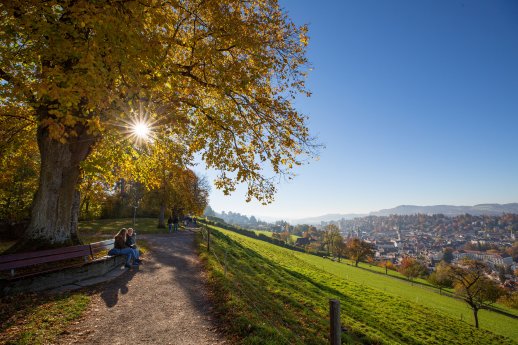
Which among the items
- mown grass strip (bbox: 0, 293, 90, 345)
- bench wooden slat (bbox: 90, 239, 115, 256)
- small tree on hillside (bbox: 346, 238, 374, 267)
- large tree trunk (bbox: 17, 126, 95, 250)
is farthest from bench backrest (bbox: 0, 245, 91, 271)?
small tree on hillside (bbox: 346, 238, 374, 267)

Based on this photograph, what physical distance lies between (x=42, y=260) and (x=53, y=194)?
3.03 meters

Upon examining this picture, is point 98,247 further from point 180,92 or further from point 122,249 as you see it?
point 180,92

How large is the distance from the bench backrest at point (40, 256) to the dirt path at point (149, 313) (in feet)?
7.05

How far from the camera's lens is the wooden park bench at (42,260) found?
9.65 m

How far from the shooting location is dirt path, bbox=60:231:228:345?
7.14 m

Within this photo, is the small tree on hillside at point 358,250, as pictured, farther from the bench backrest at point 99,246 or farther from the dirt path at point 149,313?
the bench backrest at point 99,246

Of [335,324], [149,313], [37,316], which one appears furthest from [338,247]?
[335,324]

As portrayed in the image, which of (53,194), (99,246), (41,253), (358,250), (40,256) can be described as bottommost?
(358,250)

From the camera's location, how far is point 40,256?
10.6 metres

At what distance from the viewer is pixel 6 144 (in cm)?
1453

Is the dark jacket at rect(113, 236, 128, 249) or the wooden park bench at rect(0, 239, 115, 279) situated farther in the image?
the dark jacket at rect(113, 236, 128, 249)

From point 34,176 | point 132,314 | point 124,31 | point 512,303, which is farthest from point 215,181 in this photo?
point 512,303

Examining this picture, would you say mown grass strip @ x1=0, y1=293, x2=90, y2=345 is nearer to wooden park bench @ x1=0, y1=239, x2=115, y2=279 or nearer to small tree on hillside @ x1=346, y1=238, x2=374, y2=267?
wooden park bench @ x1=0, y1=239, x2=115, y2=279

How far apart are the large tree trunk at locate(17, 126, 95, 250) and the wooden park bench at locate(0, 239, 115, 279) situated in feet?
2.89
